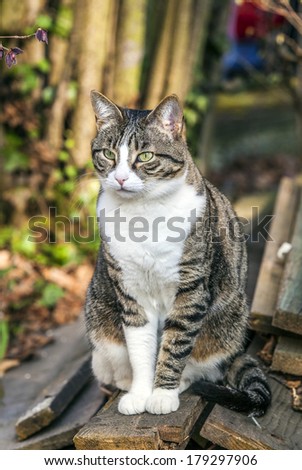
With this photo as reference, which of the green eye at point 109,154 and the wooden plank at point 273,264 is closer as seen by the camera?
the green eye at point 109,154

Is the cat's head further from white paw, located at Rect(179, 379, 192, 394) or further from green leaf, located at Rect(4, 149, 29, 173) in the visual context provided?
green leaf, located at Rect(4, 149, 29, 173)

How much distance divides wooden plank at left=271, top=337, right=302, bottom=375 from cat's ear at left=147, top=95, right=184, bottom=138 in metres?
1.04

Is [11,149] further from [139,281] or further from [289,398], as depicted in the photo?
[289,398]

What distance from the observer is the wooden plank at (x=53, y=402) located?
10.6 feet

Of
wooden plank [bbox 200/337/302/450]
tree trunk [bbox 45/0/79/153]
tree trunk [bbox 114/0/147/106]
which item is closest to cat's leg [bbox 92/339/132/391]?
wooden plank [bbox 200/337/302/450]

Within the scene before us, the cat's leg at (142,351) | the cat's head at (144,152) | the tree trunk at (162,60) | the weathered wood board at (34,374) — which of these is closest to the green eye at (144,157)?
the cat's head at (144,152)

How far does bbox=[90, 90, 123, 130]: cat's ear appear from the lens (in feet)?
9.87

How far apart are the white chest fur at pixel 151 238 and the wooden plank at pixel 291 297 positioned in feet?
1.61

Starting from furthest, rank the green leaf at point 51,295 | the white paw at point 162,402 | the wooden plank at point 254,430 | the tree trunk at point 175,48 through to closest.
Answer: the tree trunk at point 175,48
the green leaf at point 51,295
the white paw at point 162,402
the wooden plank at point 254,430

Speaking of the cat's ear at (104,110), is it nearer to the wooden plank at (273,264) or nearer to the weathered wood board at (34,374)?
the wooden plank at (273,264)

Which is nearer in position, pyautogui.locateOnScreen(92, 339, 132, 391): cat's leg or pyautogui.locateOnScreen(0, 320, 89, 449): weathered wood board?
pyautogui.locateOnScreen(92, 339, 132, 391): cat's leg

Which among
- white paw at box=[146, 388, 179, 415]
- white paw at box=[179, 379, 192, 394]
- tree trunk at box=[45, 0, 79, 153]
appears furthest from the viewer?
tree trunk at box=[45, 0, 79, 153]

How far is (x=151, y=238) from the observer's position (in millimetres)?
2830

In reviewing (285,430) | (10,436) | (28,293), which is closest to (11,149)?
(28,293)
